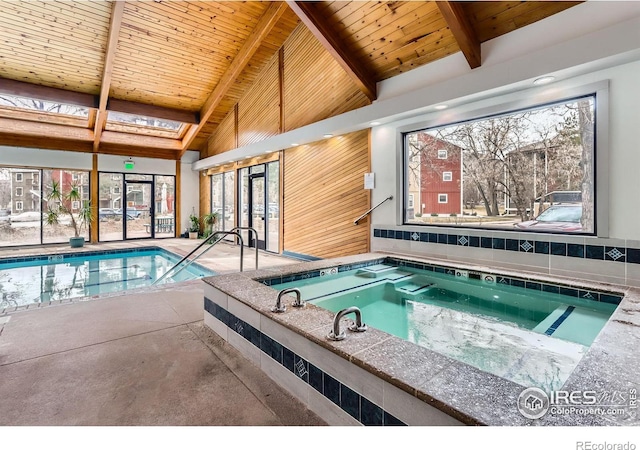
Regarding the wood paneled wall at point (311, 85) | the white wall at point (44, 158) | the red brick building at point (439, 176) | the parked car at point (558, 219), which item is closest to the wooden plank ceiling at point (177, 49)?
the white wall at point (44, 158)

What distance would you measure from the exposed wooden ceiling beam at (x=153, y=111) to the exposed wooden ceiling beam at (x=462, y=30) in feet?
23.4

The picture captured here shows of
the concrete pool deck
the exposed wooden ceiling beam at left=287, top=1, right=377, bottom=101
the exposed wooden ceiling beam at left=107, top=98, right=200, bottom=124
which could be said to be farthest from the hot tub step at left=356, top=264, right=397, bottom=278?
the exposed wooden ceiling beam at left=107, top=98, right=200, bottom=124

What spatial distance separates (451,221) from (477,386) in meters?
3.51

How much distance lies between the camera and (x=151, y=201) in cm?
1013

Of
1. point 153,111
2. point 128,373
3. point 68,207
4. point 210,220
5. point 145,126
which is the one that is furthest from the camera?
point 210,220

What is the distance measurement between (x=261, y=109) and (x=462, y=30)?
5.43 meters

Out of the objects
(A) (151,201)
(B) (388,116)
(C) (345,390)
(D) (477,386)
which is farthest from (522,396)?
(A) (151,201)

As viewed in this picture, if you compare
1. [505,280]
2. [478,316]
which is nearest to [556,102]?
[505,280]

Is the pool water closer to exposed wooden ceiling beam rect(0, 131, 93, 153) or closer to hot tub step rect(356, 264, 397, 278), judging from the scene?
hot tub step rect(356, 264, 397, 278)

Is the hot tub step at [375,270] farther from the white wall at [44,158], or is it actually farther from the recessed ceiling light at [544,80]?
the white wall at [44,158]

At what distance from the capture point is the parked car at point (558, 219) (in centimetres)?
337

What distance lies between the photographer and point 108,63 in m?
5.84

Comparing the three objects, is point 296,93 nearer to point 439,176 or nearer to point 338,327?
point 439,176
